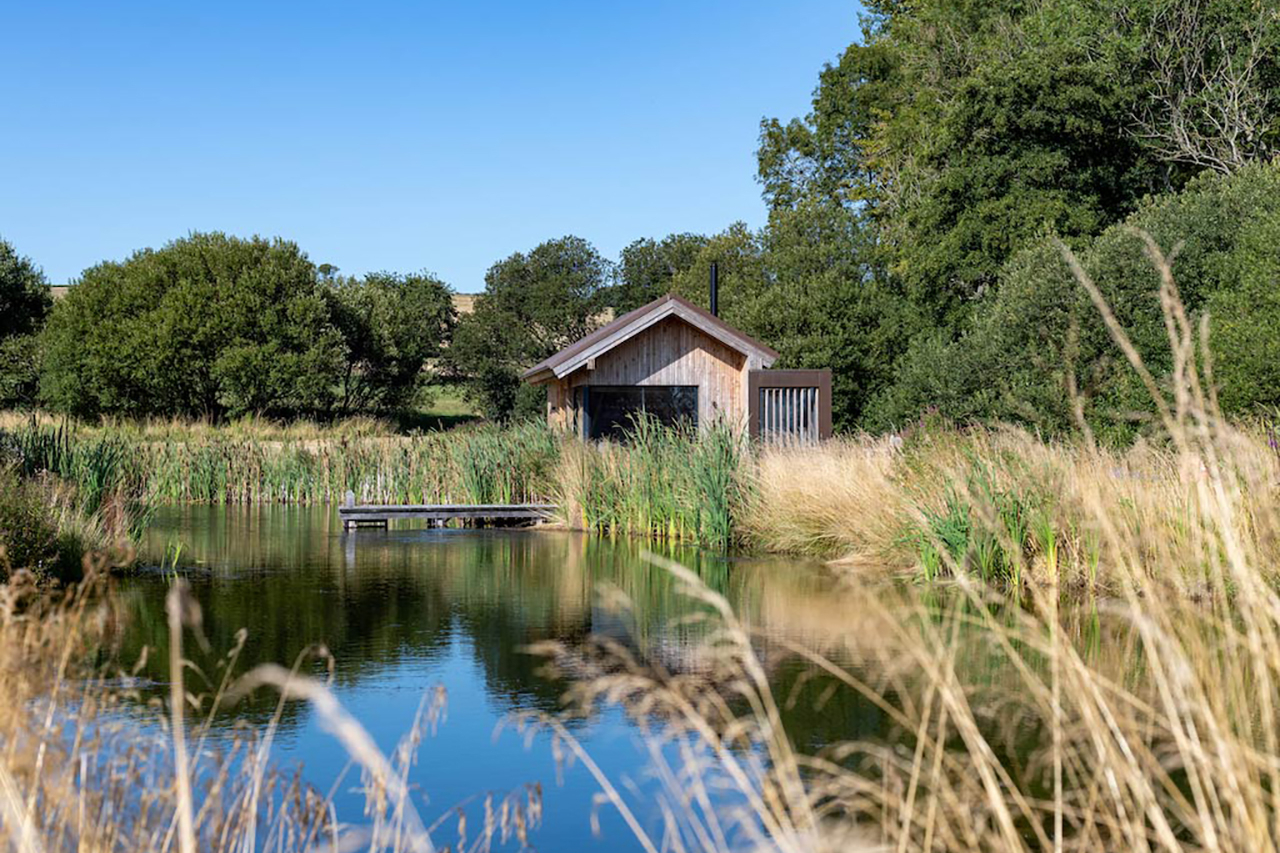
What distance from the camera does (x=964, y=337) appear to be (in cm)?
2677

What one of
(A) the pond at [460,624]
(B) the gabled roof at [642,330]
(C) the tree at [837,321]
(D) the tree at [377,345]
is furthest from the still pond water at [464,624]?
(D) the tree at [377,345]

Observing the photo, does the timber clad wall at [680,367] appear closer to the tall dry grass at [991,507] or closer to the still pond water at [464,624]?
the still pond water at [464,624]

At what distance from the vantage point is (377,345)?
4662 centimetres

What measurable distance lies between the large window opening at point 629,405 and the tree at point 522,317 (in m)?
23.0

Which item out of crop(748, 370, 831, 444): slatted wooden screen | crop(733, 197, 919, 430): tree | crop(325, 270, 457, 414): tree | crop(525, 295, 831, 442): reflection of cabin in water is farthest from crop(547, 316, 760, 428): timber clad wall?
crop(325, 270, 457, 414): tree

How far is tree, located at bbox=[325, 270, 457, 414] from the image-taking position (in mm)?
46000

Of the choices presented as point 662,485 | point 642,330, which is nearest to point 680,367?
point 642,330

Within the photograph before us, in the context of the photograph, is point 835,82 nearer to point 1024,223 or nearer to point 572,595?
point 1024,223

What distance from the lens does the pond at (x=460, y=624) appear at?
6.00 meters

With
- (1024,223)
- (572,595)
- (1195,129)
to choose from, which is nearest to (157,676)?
(572,595)

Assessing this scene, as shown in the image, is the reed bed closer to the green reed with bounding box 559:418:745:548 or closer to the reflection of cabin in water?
the reflection of cabin in water

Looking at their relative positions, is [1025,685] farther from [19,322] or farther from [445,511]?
[19,322]

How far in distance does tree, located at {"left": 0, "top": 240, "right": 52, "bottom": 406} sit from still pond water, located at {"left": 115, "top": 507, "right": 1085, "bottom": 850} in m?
28.7

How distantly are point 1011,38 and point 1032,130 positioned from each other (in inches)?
187
